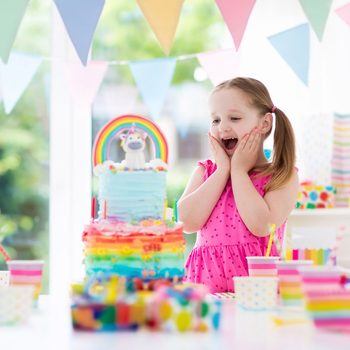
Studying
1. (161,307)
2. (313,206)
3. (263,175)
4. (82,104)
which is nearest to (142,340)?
(161,307)

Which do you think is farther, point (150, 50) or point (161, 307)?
point (150, 50)

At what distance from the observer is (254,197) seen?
183 centimetres

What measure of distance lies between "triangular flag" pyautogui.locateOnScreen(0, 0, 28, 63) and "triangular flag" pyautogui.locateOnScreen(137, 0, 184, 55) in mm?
355

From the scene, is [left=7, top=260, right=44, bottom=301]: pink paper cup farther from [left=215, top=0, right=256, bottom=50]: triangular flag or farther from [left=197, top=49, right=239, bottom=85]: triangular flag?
[left=197, top=49, right=239, bottom=85]: triangular flag

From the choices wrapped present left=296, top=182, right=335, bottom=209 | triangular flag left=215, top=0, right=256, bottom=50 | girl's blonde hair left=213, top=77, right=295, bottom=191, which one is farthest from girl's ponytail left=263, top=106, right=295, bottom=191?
wrapped present left=296, top=182, right=335, bottom=209

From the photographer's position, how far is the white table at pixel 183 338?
36.8 inches

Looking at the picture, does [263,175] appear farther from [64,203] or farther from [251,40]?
[64,203]

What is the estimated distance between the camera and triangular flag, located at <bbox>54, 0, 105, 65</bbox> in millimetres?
2064

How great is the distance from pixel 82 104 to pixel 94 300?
188 centimetres

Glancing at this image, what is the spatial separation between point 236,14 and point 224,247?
71cm

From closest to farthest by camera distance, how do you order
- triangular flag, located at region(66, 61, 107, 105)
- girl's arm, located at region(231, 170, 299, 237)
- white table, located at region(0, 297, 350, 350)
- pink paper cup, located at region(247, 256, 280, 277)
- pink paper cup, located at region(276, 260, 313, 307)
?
white table, located at region(0, 297, 350, 350) → pink paper cup, located at region(276, 260, 313, 307) → pink paper cup, located at region(247, 256, 280, 277) → girl's arm, located at region(231, 170, 299, 237) → triangular flag, located at region(66, 61, 107, 105)

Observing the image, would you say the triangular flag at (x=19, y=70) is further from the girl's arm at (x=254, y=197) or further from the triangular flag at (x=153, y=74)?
the girl's arm at (x=254, y=197)

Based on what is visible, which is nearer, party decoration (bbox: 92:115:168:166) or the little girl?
party decoration (bbox: 92:115:168:166)

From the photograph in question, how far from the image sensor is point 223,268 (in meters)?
1.87
